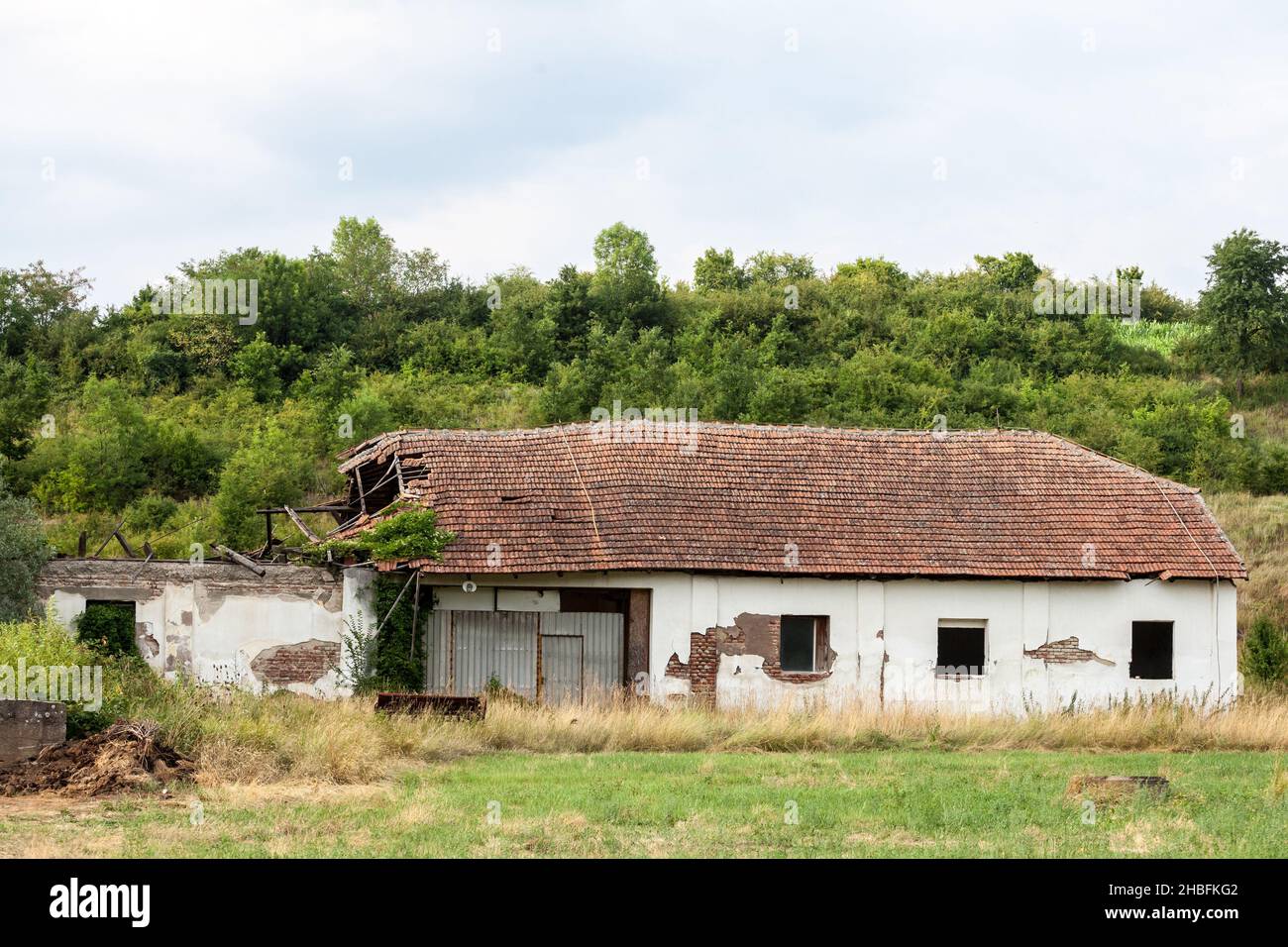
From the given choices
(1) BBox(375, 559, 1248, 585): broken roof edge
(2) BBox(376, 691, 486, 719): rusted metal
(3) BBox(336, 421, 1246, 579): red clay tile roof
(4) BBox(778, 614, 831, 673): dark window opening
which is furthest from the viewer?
(4) BBox(778, 614, 831, 673): dark window opening

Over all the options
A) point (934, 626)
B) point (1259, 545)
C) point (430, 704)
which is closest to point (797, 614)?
point (934, 626)

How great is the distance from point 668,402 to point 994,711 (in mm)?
16328

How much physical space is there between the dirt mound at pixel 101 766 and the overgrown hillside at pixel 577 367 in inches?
592

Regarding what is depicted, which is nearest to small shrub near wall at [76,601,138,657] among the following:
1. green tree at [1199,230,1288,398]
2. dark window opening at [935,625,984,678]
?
dark window opening at [935,625,984,678]

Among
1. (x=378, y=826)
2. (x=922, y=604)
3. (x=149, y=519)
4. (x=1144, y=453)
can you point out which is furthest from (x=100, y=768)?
(x=1144, y=453)

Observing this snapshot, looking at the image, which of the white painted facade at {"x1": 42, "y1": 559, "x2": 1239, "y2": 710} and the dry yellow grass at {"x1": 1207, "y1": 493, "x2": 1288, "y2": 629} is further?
the dry yellow grass at {"x1": 1207, "y1": 493, "x2": 1288, "y2": 629}

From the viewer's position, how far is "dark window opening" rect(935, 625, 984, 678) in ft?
78.8

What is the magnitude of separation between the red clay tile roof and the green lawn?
6.77 metres

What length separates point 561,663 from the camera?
2300 cm

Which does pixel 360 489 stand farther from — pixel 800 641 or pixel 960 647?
pixel 960 647

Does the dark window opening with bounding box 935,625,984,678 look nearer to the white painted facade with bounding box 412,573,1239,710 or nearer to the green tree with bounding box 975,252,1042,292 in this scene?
the white painted facade with bounding box 412,573,1239,710

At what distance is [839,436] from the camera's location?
2666 centimetres

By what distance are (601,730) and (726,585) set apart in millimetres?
4900

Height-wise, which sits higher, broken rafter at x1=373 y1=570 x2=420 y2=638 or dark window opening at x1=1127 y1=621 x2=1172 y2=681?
broken rafter at x1=373 y1=570 x2=420 y2=638
